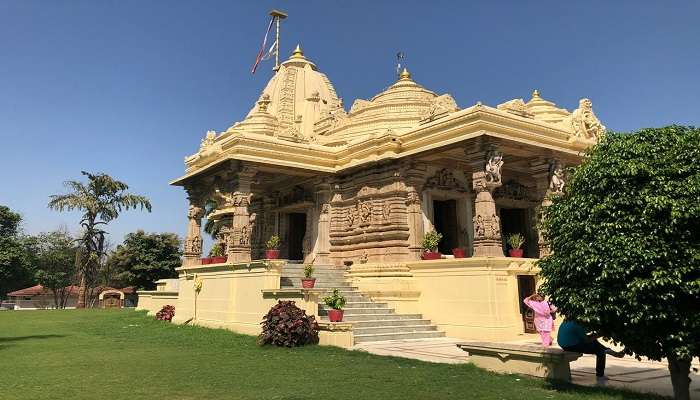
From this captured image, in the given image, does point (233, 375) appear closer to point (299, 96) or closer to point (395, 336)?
point (395, 336)

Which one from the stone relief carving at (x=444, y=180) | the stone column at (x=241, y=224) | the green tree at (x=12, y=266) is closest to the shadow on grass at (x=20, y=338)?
Result: the stone column at (x=241, y=224)

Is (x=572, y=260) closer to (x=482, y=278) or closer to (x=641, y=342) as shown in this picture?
(x=641, y=342)

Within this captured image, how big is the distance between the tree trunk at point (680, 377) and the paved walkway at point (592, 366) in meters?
0.64

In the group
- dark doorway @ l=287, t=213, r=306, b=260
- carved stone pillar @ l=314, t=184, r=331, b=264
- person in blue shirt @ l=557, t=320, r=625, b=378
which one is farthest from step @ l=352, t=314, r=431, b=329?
dark doorway @ l=287, t=213, r=306, b=260

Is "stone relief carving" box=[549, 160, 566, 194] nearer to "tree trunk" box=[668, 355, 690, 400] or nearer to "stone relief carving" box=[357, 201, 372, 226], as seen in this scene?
"stone relief carving" box=[357, 201, 372, 226]

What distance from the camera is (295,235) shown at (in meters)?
20.3

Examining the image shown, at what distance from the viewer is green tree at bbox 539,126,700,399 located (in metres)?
4.92

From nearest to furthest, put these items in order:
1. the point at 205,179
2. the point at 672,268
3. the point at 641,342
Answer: the point at 672,268
the point at 641,342
the point at 205,179

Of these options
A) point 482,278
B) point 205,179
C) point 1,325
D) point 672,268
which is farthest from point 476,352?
point 1,325

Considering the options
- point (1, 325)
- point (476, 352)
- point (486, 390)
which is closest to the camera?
point (486, 390)

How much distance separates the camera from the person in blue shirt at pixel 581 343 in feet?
22.2

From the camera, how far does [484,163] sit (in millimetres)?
12828

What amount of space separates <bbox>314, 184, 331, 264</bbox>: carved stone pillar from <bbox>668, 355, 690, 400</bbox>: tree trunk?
1227 centimetres

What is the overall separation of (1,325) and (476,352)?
52.8 feet
